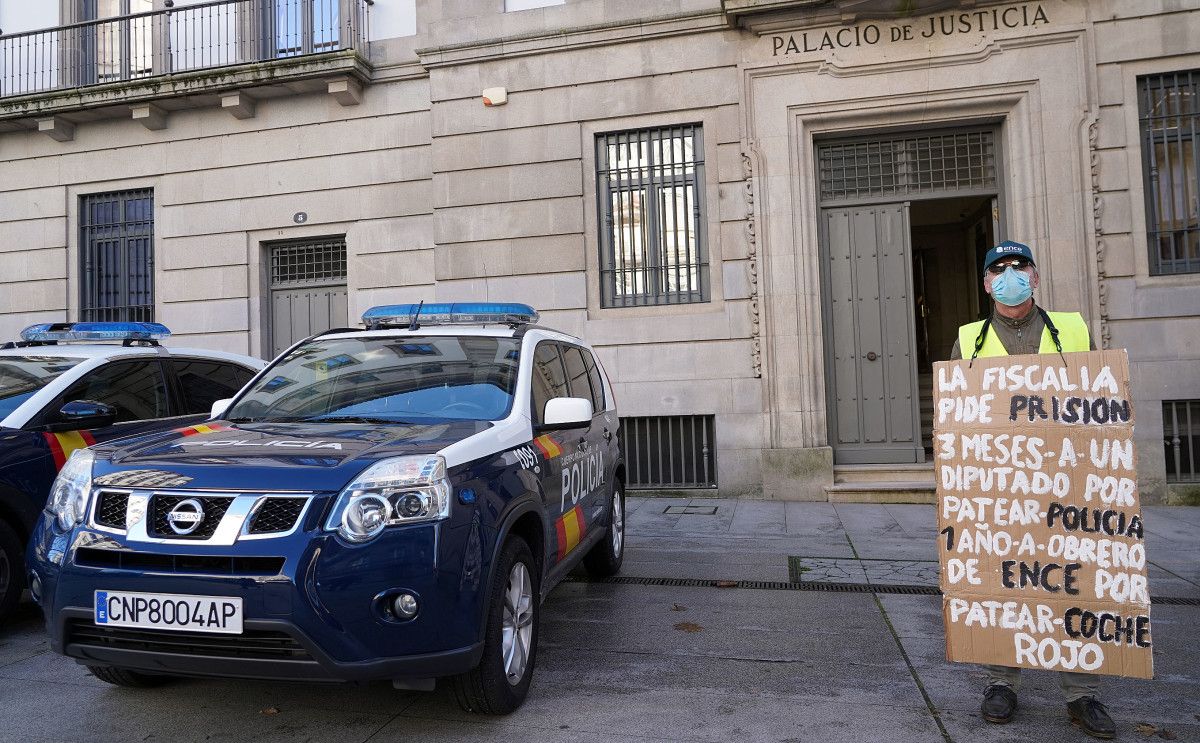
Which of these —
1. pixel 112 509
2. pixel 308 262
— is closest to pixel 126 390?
pixel 112 509

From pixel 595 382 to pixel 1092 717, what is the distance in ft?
11.4

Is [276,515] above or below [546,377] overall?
below

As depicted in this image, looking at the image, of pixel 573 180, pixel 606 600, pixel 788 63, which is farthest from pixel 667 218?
pixel 606 600

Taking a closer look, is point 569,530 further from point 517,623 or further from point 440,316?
point 440,316

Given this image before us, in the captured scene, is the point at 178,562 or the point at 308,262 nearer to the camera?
the point at 178,562

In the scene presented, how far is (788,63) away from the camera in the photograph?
31.8 ft

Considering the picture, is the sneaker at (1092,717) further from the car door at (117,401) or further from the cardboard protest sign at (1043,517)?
the car door at (117,401)

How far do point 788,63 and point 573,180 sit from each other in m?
3.06

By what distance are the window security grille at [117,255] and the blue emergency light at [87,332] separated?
6632 mm

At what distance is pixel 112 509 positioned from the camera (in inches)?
119

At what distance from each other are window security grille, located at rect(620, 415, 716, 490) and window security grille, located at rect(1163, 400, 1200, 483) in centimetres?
515

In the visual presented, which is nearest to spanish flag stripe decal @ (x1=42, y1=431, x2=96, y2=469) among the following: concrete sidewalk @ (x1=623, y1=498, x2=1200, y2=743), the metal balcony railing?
concrete sidewalk @ (x1=623, y1=498, x2=1200, y2=743)

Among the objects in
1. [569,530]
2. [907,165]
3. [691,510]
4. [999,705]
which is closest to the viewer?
[999,705]

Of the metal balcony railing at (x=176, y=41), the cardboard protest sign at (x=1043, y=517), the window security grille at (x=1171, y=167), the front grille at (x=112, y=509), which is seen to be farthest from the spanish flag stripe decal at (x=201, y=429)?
the window security grille at (x=1171, y=167)
